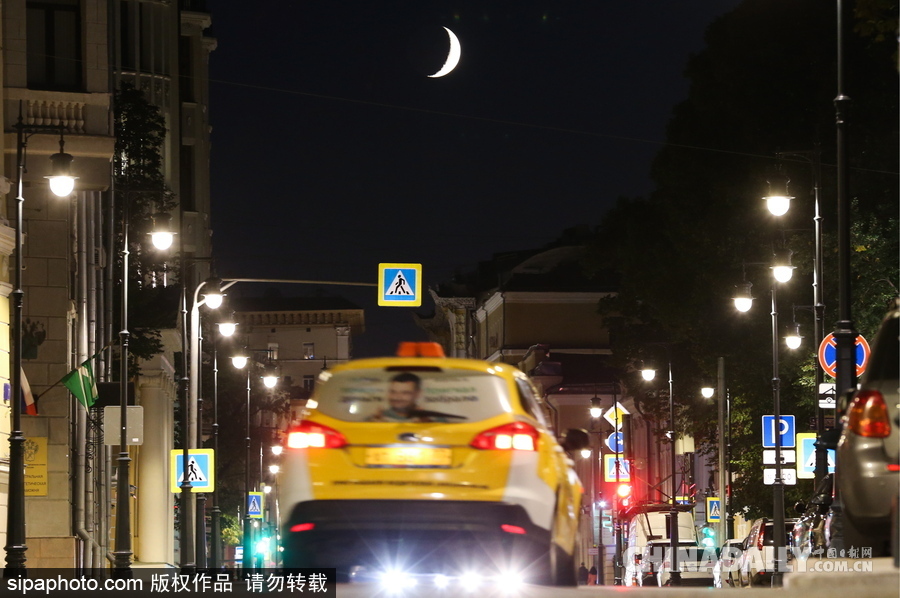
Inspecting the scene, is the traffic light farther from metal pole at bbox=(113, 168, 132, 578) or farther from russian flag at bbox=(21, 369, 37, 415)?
russian flag at bbox=(21, 369, 37, 415)

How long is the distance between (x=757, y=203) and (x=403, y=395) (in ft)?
105

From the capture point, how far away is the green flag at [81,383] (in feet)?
108

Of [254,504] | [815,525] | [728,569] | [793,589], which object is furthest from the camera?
[254,504]

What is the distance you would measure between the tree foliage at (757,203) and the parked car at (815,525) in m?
7.03

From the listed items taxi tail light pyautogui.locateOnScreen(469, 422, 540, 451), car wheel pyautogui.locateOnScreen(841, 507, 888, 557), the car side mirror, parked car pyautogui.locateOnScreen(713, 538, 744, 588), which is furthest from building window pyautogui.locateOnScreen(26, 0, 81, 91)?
car wheel pyautogui.locateOnScreen(841, 507, 888, 557)

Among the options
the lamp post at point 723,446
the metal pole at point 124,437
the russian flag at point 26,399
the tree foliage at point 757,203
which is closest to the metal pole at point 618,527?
the lamp post at point 723,446

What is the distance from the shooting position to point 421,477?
13.5 meters

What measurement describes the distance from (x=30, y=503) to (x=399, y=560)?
2204cm

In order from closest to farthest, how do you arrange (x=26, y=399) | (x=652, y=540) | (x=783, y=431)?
(x=26, y=399)
(x=783, y=431)
(x=652, y=540)

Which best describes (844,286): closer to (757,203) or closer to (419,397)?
(419,397)

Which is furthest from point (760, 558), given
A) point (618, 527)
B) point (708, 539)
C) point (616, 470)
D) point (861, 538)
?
point (618, 527)

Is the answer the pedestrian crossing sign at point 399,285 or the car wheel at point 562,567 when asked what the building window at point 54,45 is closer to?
the pedestrian crossing sign at point 399,285

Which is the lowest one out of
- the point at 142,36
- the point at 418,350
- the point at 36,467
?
the point at 36,467

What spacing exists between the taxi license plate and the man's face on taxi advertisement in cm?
32
